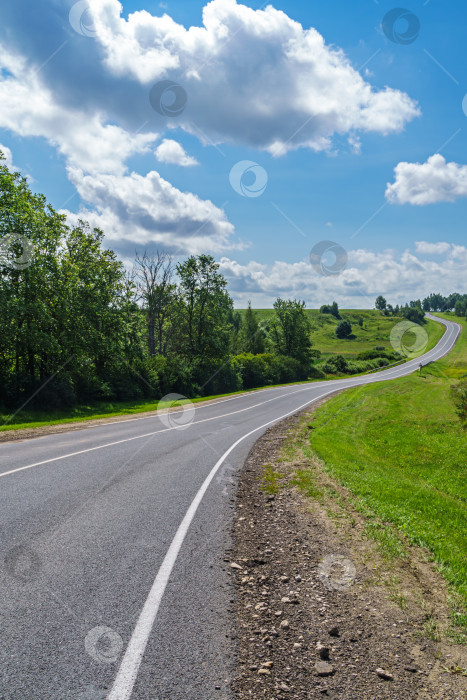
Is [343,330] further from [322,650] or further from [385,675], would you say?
[385,675]

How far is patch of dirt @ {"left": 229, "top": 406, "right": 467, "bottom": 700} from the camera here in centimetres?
337

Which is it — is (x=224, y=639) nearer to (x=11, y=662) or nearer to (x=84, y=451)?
(x=11, y=662)

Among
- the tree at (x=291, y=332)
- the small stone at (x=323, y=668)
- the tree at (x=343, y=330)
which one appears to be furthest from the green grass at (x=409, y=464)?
the tree at (x=343, y=330)

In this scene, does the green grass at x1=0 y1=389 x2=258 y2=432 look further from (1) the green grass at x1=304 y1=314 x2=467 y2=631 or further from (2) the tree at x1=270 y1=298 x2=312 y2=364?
(2) the tree at x1=270 y1=298 x2=312 y2=364

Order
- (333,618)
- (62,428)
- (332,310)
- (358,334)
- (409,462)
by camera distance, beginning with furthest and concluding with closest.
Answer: (332,310) < (358,334) < (62,428) < (409,462) < (333,618)

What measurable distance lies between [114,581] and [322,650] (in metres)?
2.35

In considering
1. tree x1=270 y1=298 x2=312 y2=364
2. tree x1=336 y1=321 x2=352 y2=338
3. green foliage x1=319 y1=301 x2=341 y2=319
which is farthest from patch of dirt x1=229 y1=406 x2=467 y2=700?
green foliage x1=319 y1=301 x2=341 y2=319

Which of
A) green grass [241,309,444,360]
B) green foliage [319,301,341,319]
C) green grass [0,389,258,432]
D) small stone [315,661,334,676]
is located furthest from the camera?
green foliage [319,301,341,319]

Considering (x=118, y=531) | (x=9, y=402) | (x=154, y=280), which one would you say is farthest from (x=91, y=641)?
(x=154, y=280)

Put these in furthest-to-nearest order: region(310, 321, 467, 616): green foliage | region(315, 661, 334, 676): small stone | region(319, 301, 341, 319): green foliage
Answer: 1. region(319, 301, 341, 319): green foliage
2. region(310, 321, 467, 616): green foliage
3. region(315, 661, 334, 676): small stone

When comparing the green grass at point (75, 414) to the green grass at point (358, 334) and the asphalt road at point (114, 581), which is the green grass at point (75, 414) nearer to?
the asphalt road at point (114, 581)

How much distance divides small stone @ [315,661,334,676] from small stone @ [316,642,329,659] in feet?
0.28

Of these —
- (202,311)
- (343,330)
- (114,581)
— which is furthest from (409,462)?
(343,330)

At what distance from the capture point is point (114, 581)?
15.3 feet
